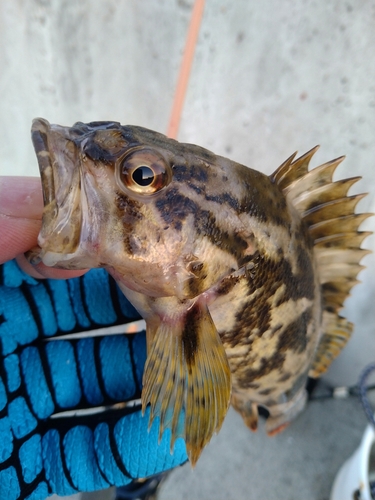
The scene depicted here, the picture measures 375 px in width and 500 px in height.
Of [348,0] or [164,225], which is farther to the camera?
[348,0]

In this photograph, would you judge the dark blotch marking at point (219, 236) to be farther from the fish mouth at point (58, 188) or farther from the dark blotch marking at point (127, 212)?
the fish mouth at point (58, 188)

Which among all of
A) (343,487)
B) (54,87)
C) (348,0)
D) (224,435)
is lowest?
(343,487)

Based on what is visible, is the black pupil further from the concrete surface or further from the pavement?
the pavement

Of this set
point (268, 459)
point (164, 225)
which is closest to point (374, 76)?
point (164, 225)

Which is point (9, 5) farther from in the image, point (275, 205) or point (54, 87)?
point (275, 205)

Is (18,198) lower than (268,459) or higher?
higher
